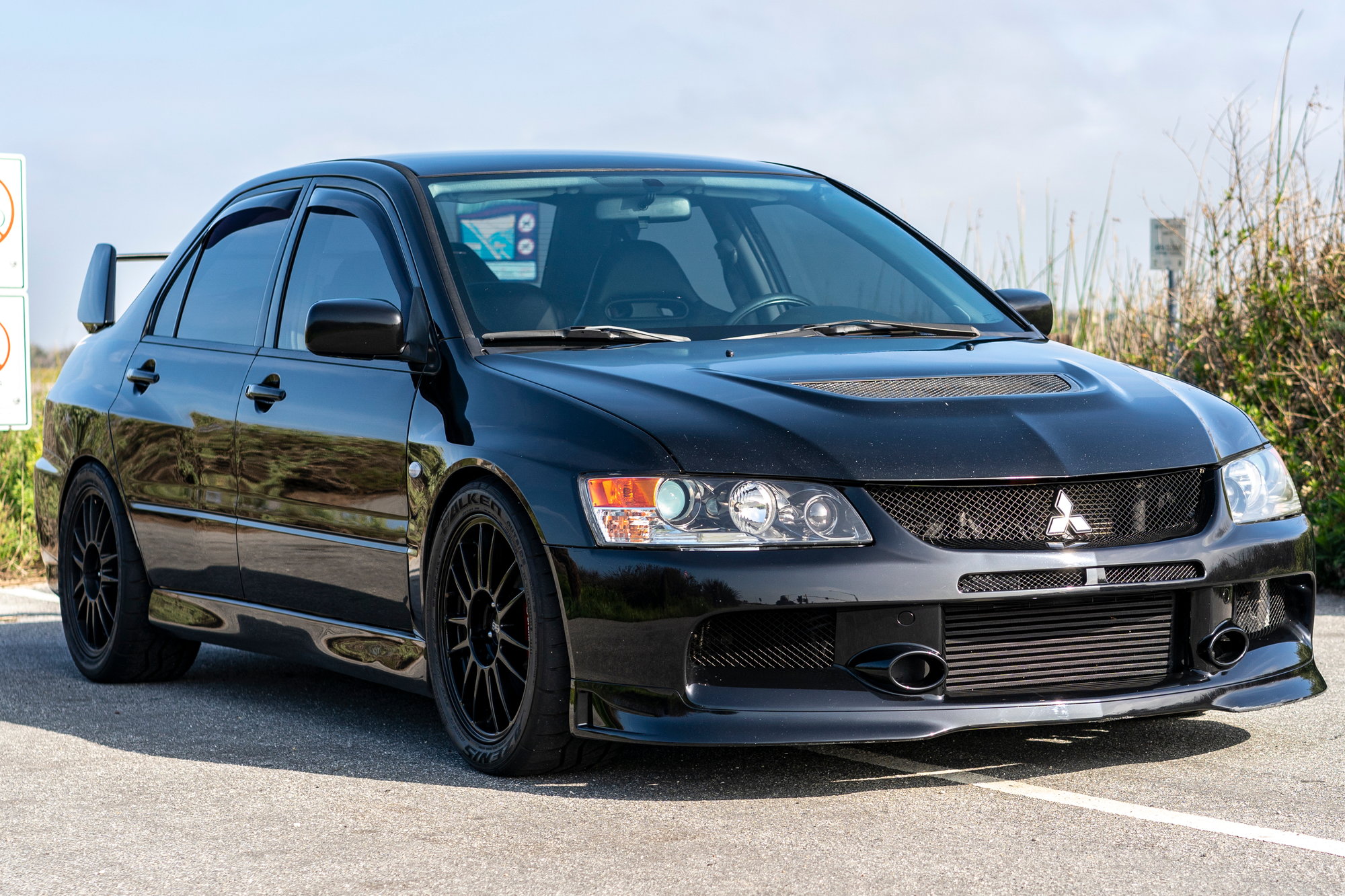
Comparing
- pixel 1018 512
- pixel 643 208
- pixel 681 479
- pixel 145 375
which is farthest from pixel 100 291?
pixel 1018 512

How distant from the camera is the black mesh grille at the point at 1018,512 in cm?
451

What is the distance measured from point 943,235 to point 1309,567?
846cm

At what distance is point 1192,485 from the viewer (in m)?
4.79

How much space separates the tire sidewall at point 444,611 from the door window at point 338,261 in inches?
33.6

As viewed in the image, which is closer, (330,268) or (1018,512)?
(1018,512)

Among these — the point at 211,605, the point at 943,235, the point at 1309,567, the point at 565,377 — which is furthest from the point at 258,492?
the point at 943,235

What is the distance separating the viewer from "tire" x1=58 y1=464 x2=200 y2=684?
6984 millimetres

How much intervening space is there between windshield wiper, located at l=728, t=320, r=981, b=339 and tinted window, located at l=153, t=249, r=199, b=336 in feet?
8.31

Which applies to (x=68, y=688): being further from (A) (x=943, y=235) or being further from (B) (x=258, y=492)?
(A) (x=943, y=235)

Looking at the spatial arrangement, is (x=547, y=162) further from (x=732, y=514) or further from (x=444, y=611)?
(x=732, y=514)

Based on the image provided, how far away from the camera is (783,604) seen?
443 centimetres

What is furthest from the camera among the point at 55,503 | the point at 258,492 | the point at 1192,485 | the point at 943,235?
the point at 943,235

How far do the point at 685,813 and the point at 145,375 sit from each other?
128 inches

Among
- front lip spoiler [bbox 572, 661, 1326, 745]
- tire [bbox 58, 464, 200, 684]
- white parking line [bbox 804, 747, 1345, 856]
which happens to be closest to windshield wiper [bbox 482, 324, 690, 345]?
front lip spoiler [bbox 572, 661, 1326, 745]
